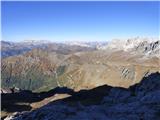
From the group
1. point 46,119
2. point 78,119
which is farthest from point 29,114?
point 78,119

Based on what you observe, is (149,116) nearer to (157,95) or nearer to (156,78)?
(157,95)

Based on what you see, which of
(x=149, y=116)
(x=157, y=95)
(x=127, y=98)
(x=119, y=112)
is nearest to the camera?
→ (x=149, y=116)

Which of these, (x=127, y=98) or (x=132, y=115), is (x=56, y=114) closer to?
(x=132, y=115)

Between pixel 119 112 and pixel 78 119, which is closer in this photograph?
pixel 78 119

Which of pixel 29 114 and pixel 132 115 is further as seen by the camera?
pixel 29 114

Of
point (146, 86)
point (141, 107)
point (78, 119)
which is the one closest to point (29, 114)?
point (78, 119)

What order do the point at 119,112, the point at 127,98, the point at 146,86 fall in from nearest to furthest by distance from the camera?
the point at 119,112
the point at 127,98
the point at 146,86

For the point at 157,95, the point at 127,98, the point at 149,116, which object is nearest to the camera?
the point at 149,116

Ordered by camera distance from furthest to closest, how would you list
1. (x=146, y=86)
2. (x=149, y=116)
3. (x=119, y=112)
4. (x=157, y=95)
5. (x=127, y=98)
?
(x=146, y=86), (x=127, y=98), (x=157, y=95), (x=119, y=112), (x=149, y=116)

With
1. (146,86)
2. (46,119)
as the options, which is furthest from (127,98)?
(46,119)
